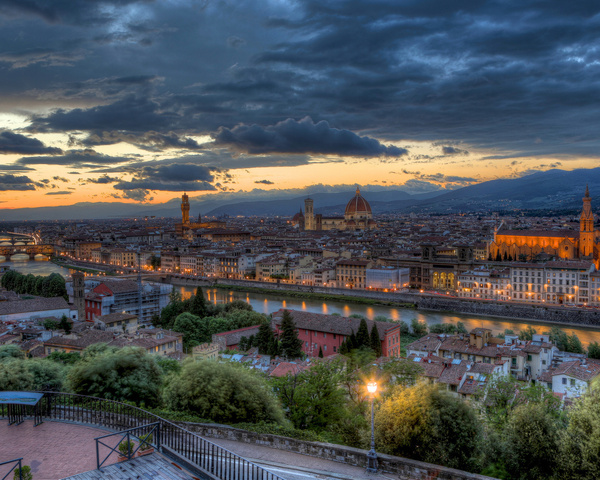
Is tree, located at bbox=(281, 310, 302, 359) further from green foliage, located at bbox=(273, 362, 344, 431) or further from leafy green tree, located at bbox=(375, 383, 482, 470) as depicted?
leafy green tree, located at bbox=(375, 383, 482, 470)

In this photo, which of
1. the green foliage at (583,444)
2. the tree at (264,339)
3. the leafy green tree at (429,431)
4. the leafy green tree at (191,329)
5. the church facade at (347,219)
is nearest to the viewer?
the green foliage at (583,444)

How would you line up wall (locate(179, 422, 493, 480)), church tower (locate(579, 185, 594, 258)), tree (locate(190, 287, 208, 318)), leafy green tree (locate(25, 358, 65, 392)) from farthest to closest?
church tower (locate(579, 185, 594, 258))
tree (locate(190, 287, 208, 318))
leafy green tree (locate(25, 358, 65, 392))
wall (locate(179, 422, 493, 480))

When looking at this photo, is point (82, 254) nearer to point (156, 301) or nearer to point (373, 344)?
point (156, 301)

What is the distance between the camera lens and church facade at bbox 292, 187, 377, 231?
8538cm

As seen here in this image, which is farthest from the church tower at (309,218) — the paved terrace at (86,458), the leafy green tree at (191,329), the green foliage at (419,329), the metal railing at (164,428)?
the paved terrace at (86,458)

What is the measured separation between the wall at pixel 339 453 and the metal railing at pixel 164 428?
35 centimetres

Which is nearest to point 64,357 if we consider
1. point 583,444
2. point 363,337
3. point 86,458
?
point 86,458

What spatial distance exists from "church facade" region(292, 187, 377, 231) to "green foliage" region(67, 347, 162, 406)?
77.8m

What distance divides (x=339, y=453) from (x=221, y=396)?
5.74 feet

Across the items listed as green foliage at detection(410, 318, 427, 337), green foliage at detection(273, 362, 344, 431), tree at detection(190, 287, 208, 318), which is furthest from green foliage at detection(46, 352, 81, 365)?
green foliage at detection(410, 318, 427, 337)

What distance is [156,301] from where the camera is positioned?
73.0 ft

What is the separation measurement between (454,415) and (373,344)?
30.8 feet

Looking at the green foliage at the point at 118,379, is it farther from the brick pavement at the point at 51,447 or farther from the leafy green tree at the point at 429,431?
the leafy green tree at the point at 429,431

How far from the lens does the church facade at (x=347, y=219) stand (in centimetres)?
8538
